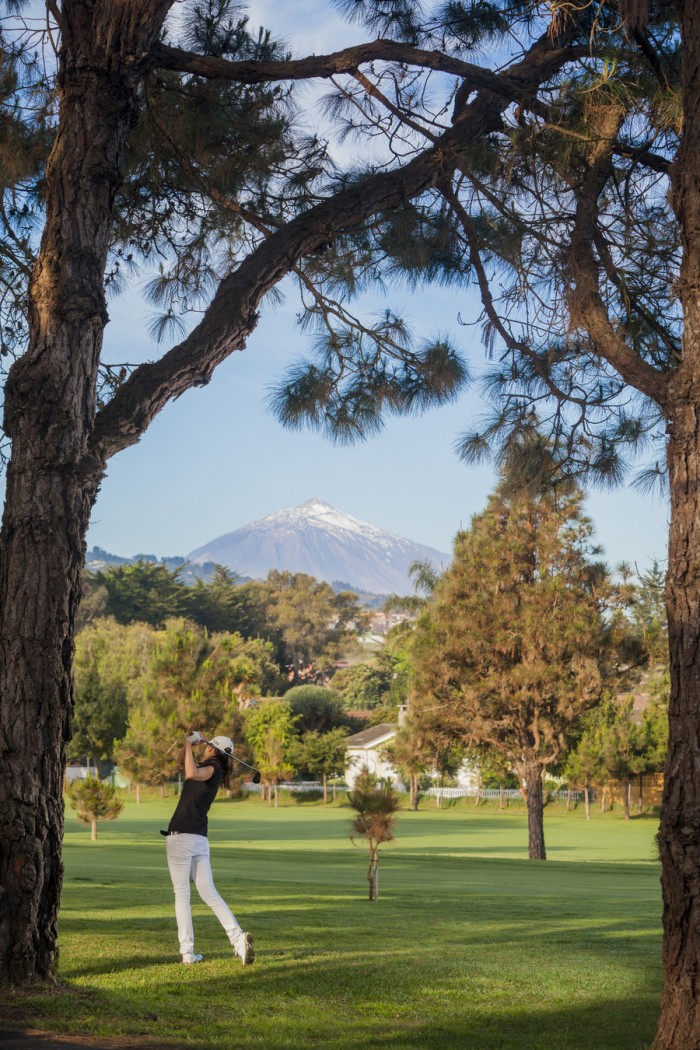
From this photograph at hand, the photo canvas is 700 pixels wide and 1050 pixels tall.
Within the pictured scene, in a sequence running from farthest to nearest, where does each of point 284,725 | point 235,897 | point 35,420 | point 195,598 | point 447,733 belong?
point 195,598, point 284,725, point 447,733, point 235,897, point 35,420

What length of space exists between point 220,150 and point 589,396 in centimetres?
364

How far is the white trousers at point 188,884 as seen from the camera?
8.30 metres

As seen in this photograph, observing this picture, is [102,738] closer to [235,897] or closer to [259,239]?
[235,897]

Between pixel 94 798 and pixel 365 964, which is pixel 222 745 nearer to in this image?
pixel 365 964

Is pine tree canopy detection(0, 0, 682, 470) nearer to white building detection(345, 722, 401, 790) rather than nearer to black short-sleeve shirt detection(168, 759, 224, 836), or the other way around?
black short-sleeve shirt detection(168, 759, 224, 836)

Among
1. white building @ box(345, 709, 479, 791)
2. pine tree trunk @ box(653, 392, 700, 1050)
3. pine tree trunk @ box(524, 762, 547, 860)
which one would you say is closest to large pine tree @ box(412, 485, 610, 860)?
pine tree trunk @ box(524, 762, 547, 860)

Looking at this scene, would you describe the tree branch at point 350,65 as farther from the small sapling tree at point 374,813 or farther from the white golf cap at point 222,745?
the small sapling tree at point 374,813

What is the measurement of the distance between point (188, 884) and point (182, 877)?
2.7 inches

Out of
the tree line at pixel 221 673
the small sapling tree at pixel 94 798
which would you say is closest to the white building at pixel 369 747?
the tree line at pixel 221 673

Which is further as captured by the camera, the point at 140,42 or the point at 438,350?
the point at 438,350

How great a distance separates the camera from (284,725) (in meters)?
56.6

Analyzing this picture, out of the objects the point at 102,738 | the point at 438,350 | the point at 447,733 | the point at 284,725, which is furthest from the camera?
A: the point at 284,725

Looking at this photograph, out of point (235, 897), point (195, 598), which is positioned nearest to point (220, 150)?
point (235, 897)

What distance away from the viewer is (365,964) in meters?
8.82
